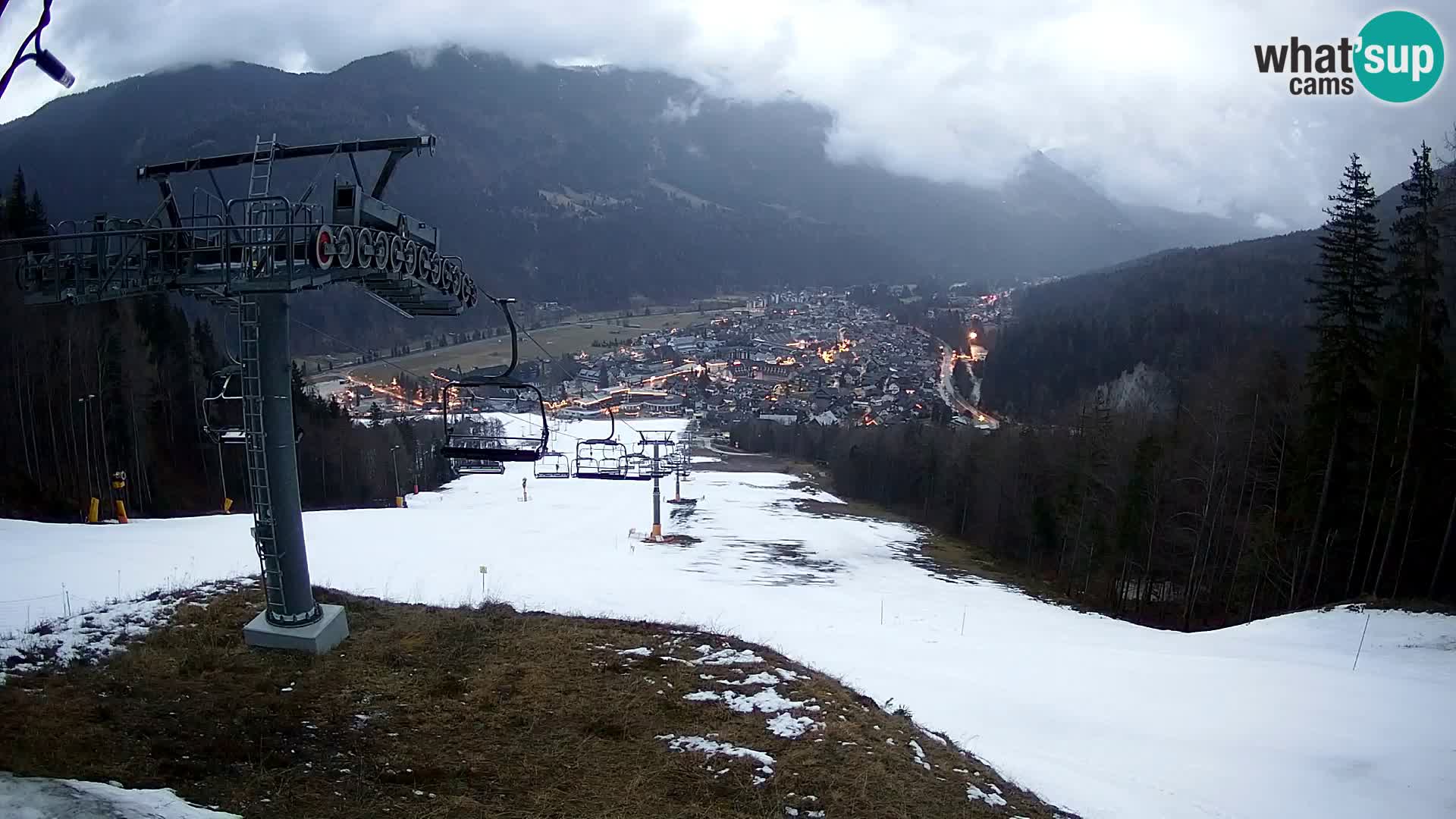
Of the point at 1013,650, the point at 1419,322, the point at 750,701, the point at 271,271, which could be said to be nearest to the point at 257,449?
the point at 271,271

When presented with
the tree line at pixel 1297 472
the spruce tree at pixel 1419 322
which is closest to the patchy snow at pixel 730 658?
the tree line at pixel 1297 472

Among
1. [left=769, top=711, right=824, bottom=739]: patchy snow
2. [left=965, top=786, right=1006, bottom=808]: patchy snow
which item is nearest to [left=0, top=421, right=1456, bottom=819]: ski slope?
[left=965, top=786, right=1006, bottom=808]: patchy snow

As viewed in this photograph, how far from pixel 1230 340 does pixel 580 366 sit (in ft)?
242

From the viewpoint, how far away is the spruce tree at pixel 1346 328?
74.3 feet

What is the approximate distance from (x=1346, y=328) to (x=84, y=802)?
29.0 meters

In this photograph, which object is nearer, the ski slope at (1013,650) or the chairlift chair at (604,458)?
the ski slope at (1013,650)

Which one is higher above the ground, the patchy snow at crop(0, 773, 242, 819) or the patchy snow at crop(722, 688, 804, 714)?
the patchy snow at crop(0, 773, 242, 819)

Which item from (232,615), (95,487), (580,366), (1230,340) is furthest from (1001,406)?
(232,615)

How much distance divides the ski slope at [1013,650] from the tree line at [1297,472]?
5.97 metres

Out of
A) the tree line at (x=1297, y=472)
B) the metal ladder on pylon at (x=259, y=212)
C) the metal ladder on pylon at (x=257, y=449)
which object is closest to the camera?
the metal ladder on pylon at (x=259, y=212)

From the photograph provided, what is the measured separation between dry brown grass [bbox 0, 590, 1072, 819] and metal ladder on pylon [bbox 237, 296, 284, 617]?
0.95 meters

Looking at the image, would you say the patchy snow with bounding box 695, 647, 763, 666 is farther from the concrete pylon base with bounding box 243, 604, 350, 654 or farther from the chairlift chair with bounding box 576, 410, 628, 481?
the chairlift chair with bounding box 576, 410, 628, 481

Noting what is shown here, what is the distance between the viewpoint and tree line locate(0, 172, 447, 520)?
32.2m

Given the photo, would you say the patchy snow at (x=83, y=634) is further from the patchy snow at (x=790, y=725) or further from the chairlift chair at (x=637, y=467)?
the chairlift chair at (x=637, y=467)
